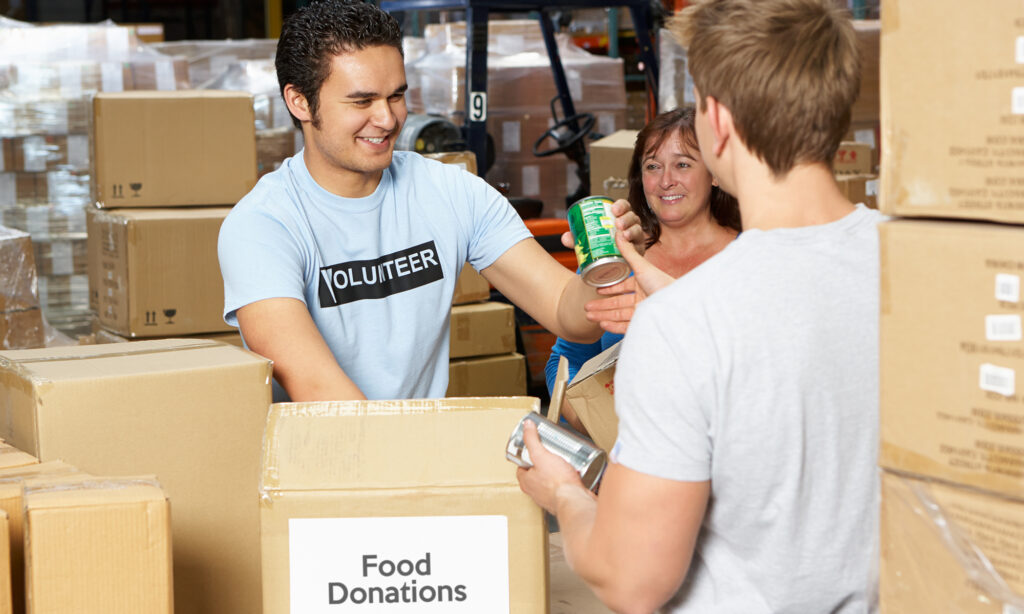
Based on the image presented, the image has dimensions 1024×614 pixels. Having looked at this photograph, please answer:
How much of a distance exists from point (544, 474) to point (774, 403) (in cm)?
35

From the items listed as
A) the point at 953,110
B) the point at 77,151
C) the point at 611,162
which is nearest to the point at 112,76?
the point at 77,151

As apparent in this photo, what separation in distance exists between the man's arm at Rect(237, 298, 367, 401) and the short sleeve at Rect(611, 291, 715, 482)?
909 millimetres

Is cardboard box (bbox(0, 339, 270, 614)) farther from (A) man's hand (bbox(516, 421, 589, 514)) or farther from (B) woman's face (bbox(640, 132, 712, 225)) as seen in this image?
(B) woman's face (bbox(640, 132, 712, 225))

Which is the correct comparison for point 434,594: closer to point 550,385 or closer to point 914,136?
point 914,136

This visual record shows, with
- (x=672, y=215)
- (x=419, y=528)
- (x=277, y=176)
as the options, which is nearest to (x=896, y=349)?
(x=419, y=528)

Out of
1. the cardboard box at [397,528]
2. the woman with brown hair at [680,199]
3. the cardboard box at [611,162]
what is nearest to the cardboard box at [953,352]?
the cardboard box at [397,528]

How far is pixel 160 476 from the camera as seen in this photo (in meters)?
1.75

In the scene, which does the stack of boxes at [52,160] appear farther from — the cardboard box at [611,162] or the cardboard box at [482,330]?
the cardboard box at [611,162]

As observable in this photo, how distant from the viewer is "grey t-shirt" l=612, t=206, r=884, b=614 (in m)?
1.14

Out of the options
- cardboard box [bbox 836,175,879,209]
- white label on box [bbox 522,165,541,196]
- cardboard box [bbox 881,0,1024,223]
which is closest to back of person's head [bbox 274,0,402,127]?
cardboard box [bbox 881,0,1024,223]

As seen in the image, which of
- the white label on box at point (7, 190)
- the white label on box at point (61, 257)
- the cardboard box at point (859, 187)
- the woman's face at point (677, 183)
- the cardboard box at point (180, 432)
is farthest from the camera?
the white label on box at point (61, 257)

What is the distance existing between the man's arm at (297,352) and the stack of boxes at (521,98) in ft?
13.3

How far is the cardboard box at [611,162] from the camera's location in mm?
4516

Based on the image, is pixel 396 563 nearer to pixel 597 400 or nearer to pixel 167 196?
pixel 597 400
